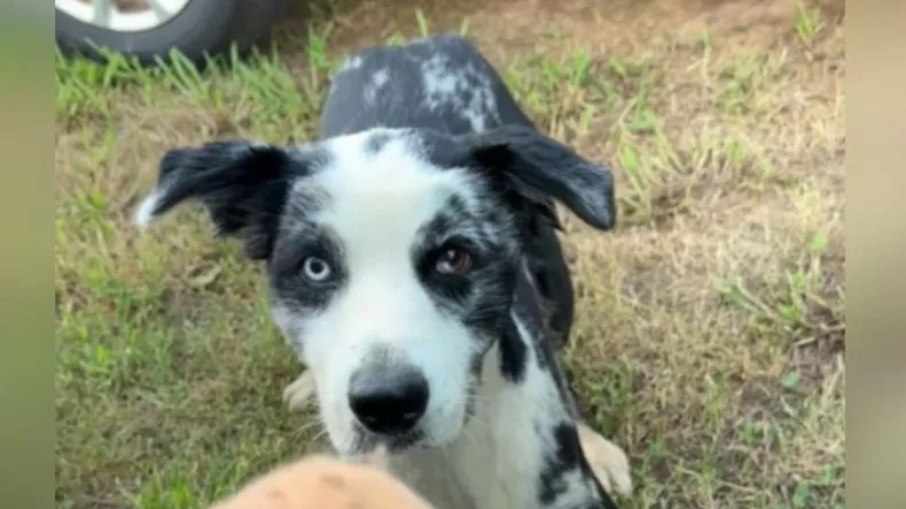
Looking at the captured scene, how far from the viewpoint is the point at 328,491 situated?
3.20 ft

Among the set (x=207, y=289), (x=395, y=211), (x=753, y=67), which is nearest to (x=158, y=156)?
(x=207, y=289)

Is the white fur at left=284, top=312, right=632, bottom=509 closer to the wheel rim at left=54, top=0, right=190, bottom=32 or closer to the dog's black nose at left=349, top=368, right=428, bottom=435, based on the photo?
the dog's black nose at left=349, top=368, right=428, bottom=435

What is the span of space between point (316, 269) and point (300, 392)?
0.38 ft

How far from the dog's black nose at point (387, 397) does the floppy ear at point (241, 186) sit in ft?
0.47

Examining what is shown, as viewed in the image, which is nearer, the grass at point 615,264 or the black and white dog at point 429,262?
the black and white dog at point 429,262

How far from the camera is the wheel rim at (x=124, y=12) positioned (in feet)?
4.06

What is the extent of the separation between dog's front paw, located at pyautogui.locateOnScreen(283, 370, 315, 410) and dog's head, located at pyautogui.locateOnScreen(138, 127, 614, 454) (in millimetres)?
17

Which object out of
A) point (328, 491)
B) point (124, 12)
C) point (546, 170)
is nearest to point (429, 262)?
point (546, 170)

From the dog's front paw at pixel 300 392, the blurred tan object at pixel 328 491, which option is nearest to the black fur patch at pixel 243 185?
the dog's front paw at pixel 300 392

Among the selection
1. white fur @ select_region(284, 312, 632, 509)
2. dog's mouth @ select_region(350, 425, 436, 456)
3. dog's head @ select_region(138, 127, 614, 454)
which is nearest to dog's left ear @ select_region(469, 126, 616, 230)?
dog's head @ select_region(138, 127, 614, 454)

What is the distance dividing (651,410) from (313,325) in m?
0.31

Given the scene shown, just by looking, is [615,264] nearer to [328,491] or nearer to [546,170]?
[546,170]

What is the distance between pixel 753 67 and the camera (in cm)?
124

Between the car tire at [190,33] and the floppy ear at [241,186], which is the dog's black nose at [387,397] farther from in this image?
the car tire at [190,33]
